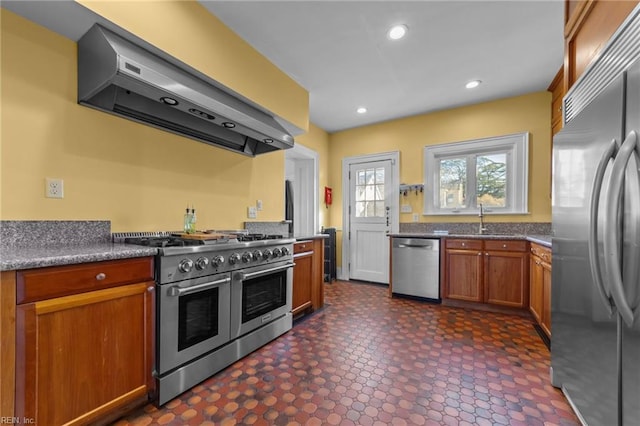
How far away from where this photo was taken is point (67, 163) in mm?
1707

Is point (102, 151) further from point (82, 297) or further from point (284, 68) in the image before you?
point (284, 68)

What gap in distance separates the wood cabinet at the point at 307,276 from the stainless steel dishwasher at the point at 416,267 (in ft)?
3.71

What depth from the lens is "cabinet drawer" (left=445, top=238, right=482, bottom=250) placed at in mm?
3252

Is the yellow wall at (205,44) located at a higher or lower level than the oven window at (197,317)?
higher

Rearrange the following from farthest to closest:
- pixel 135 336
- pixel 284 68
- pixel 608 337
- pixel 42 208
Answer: pixel 284 68, pixel 42 208, pixel 135 336, pixel 608 337

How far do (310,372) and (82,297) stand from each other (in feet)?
4.64

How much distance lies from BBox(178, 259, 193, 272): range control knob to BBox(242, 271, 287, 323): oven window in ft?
1.72

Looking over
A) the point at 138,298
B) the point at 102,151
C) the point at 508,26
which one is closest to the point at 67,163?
the point at 102,151

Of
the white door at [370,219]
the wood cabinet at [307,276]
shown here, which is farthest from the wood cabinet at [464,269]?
the wood cabinet at [307,276]

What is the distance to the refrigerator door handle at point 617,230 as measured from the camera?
97 centimetres

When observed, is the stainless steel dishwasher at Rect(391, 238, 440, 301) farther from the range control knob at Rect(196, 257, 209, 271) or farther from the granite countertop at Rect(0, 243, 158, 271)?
the granite countertop at Rect(0, 243, 158, 271)

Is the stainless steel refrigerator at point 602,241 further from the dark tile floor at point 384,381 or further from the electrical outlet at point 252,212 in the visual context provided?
the electrical outlet at point 252,212

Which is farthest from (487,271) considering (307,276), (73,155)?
(73,155)

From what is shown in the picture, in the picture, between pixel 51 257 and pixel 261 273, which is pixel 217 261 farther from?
pixel 51 257
